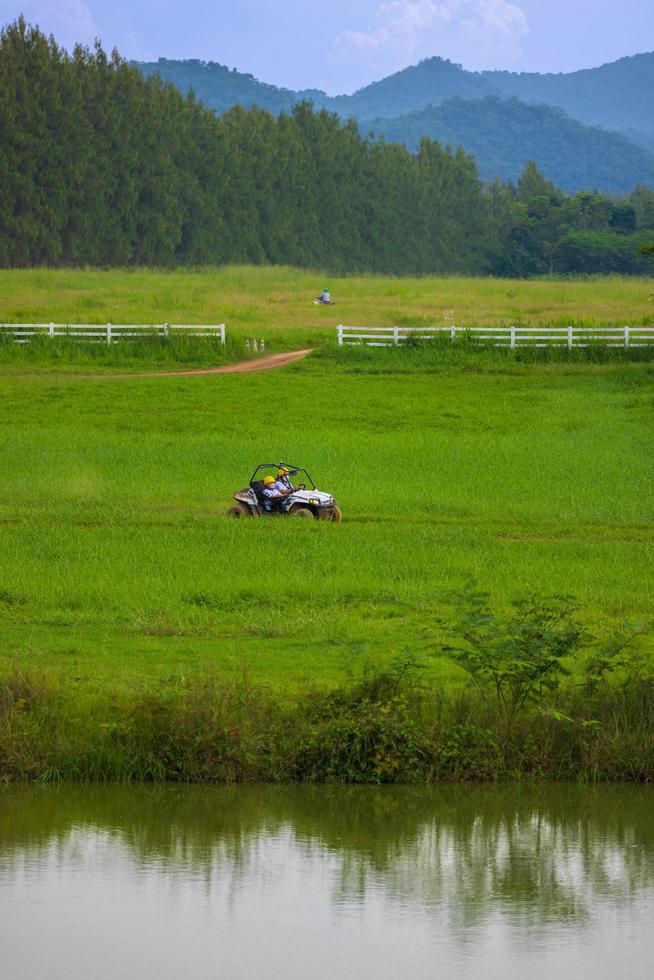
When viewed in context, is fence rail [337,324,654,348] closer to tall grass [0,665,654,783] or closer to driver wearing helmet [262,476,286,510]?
driver wearing helmet [262,476,286,510]

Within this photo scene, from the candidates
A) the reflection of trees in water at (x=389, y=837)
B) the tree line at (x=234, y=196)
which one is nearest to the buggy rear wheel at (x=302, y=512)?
the reflection of trees in water at (x=389, y=837)

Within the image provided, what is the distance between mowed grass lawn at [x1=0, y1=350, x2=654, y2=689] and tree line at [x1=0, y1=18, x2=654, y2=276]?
1589 inches

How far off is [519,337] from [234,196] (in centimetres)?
7711

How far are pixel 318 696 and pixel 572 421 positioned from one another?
89.1ft

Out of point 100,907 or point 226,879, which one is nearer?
point 100,907

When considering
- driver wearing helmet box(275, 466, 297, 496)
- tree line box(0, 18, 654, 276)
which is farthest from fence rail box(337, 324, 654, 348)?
tree line box(0, 18, 654, 276)

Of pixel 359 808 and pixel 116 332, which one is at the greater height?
pixel 116 332

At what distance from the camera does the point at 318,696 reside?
13.1 meters

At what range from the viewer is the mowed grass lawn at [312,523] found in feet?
53.9

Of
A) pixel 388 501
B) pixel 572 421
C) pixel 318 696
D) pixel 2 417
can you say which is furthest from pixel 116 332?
pixel 318 696

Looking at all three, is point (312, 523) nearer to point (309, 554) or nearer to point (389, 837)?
point (309, 554)

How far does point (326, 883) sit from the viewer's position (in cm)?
1087

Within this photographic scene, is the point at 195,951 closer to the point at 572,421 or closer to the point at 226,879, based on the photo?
the point at 226,879

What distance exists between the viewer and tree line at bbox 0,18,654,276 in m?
104
